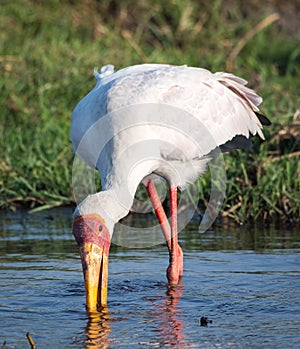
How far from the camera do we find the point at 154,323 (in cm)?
454

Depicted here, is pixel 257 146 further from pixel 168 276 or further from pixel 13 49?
pixel 13 49

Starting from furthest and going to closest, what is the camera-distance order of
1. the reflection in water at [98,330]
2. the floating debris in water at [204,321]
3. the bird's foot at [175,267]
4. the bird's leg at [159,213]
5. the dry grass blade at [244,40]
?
the dry grass blade at [244,40] < the bird's leg at [159,213] < the bird's foot at [175,267] < the floating debris in water at [204,321] < the reflection in water at [98,330]

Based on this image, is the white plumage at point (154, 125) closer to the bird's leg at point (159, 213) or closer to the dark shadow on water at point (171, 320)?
the bird's leg at point (159, 213)

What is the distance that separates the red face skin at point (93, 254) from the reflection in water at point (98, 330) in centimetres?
8

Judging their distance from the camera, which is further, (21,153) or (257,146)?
(21,153)

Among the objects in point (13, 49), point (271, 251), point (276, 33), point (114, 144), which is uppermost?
point (276, 33)

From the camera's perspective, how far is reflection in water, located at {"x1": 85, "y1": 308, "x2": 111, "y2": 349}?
4166mm

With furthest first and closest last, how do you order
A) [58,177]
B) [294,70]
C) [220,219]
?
[294,70] < [58,177] < [220,219]

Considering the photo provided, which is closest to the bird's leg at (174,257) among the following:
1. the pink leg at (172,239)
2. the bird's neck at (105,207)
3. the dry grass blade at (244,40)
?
the pink leg at (172,239)

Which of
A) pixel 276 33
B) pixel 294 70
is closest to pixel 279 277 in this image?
pixel 294 70

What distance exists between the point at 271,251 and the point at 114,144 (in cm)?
142

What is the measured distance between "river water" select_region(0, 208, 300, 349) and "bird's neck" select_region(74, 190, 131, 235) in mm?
457

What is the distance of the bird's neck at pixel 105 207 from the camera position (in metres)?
4.75

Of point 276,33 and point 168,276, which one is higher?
point 276,33
